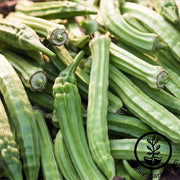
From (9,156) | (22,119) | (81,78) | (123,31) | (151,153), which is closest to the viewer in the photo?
(9,156)

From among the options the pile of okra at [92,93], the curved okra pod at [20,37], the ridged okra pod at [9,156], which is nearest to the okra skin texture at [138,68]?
the pile of okra at [92,93]

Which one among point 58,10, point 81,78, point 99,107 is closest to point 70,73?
point 81,78

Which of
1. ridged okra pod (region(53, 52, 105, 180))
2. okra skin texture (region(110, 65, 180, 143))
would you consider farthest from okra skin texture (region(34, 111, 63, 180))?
okra skin texture (region(110, 65, 180, 143))

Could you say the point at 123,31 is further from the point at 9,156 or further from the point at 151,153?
the point at 9,156

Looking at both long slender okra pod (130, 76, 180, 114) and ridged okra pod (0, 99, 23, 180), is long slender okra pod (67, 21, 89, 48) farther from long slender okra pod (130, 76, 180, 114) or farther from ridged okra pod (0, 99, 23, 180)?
ridged okra pod (0, 99, 23, 180)

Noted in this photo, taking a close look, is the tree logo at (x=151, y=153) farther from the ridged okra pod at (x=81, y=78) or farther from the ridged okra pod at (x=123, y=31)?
the ridged okra pod at (x=123, y=31)

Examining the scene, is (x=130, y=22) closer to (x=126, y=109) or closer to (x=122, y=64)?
(x=122, y=64)
